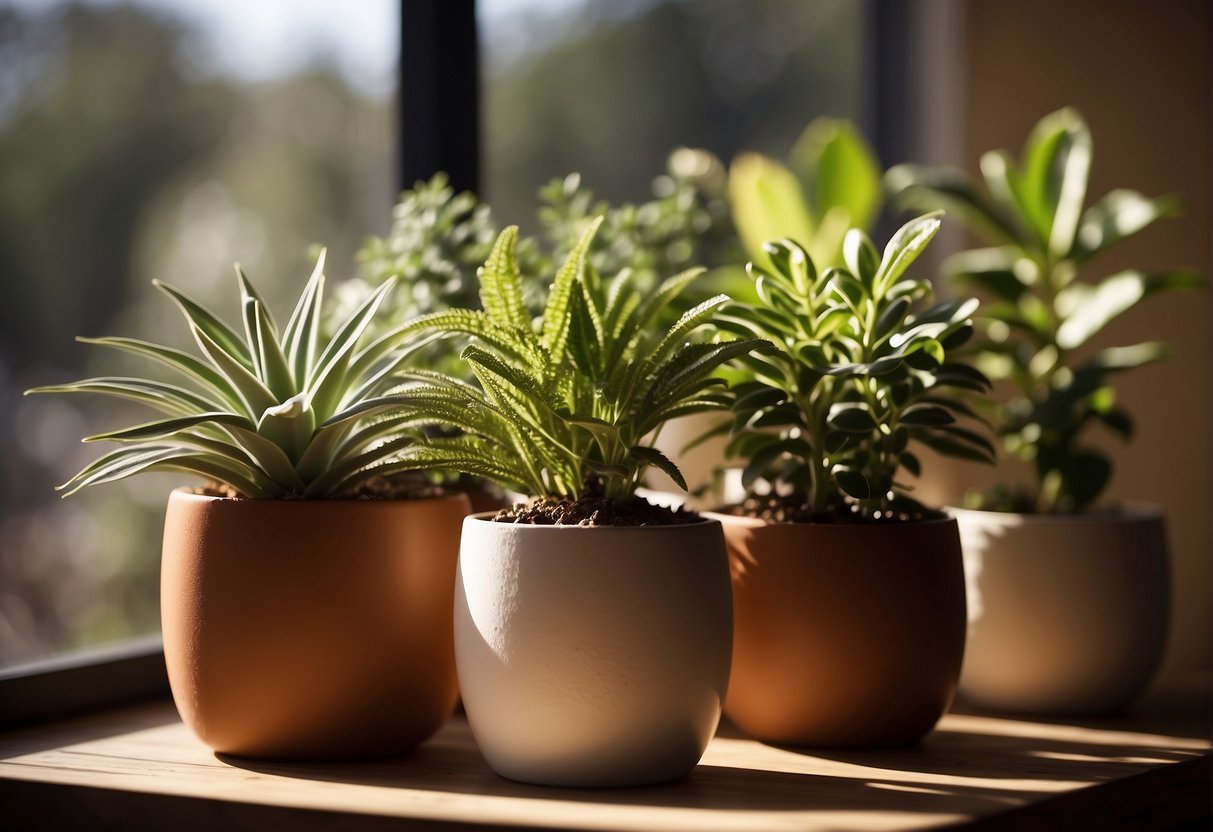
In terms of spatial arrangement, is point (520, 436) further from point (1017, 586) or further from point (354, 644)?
point (1017, 586)

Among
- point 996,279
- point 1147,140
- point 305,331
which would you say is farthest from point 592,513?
point 1147,140

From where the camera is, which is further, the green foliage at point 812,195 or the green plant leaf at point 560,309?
the green foliage at point 812,195

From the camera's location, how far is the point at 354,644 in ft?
2.65

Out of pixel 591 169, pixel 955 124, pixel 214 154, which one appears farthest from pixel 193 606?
pixel 591 169

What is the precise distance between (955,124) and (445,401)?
A: 120 centimetres

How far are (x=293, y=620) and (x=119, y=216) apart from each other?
997mm

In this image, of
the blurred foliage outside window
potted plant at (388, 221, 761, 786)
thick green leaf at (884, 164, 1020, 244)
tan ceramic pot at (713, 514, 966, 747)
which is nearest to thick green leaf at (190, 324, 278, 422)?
potted plant at (388, 221, 761, 786)

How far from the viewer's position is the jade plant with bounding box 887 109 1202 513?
1104 mm

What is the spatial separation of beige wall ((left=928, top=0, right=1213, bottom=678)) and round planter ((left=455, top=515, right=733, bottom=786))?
3.63 ft

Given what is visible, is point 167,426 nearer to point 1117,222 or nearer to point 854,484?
point 854,484

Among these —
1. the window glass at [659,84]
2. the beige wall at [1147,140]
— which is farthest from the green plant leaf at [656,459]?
the window glass at [659,84]

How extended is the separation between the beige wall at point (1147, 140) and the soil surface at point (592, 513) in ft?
3.51

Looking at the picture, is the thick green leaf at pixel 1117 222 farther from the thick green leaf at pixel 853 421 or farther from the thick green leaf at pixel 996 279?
the thick green leaf at pixel 853 421

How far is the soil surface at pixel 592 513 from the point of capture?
2.56 feet
